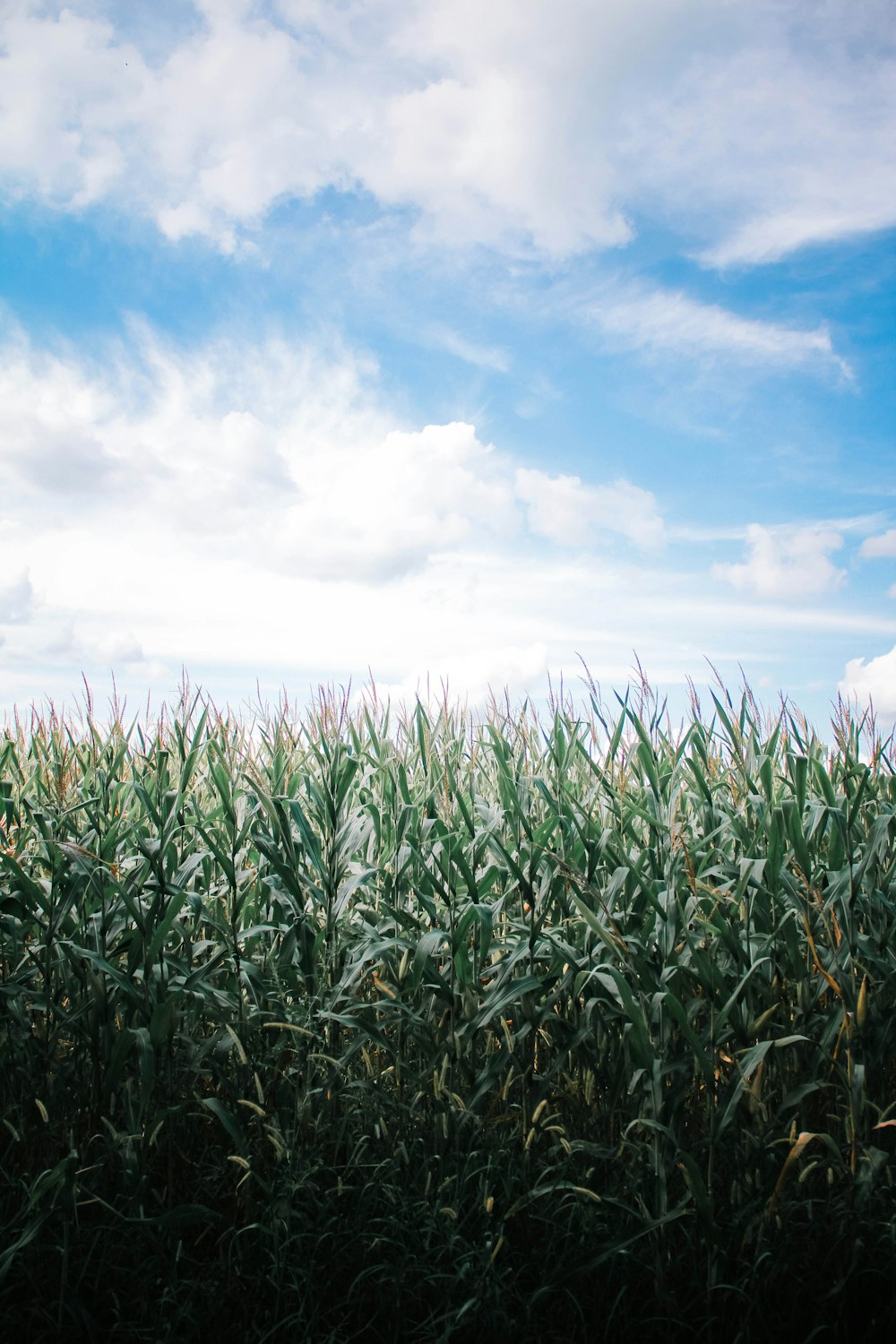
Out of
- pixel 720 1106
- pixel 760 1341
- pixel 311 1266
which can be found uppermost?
pixel 720 1106

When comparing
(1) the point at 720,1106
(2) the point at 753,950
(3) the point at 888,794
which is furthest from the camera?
(3) the point at 888,794

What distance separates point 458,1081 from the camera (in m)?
3.00

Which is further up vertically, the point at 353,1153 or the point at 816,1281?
the point at 353,1153

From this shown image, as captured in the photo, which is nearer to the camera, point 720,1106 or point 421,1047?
point 720,1106

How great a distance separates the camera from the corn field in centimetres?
248

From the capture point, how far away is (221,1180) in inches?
115

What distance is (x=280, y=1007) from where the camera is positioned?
3.16 meters

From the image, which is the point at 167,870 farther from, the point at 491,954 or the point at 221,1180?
the point at 491,954

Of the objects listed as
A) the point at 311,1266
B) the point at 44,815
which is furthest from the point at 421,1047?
the point at 44,815

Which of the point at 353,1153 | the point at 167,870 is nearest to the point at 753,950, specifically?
the point at 353,1153

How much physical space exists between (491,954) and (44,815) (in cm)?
209

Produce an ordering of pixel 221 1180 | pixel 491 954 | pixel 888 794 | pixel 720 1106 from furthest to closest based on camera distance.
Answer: pixel 888 794, pixel 491 954, pixel 221 1180, pixel 720 1106

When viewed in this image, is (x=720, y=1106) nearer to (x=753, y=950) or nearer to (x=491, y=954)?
(x=753, y=950)

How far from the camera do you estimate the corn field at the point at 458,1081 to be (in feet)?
8.14
